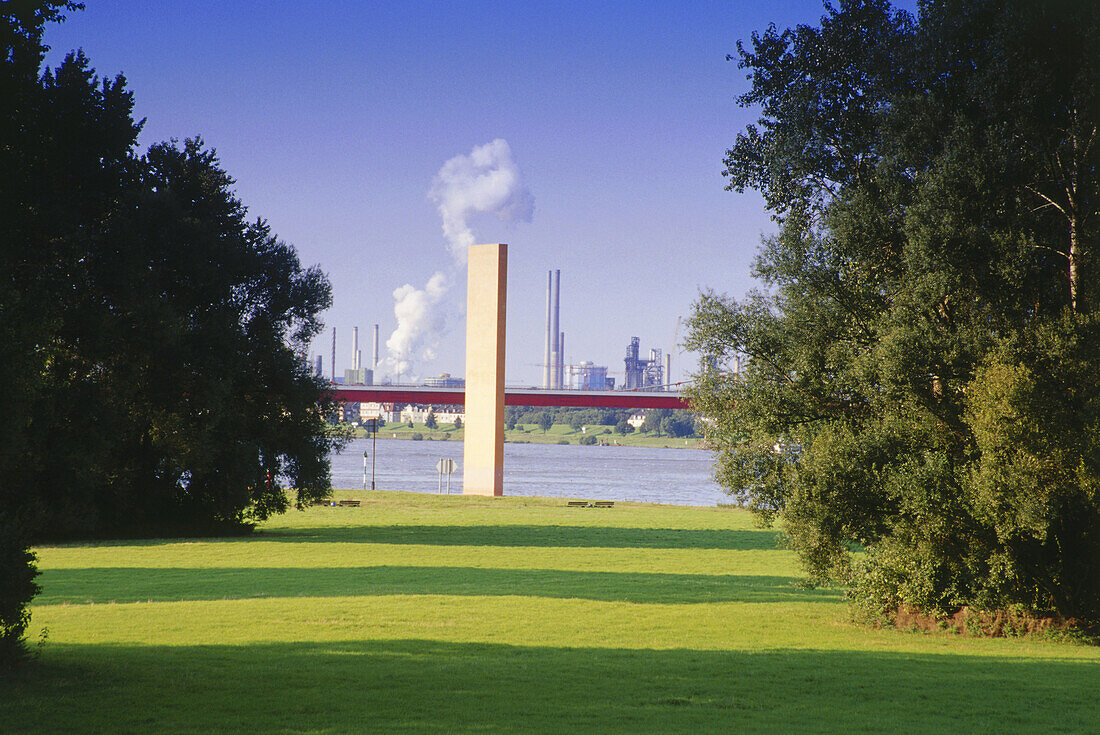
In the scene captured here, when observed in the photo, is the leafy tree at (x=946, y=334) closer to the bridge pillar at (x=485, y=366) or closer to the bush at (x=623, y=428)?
the bridge pillar at (x=485, y=366)

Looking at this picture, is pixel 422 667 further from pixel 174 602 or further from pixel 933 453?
pixel 933 453

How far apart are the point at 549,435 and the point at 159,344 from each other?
137948 millimetres

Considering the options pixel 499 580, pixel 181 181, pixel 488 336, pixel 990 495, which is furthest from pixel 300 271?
pixel 990 495

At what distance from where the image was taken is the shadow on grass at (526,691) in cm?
920

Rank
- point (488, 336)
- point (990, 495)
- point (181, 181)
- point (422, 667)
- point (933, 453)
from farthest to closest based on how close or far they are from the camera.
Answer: point (488, 336)
point (181, 181)
point (933, 453)
point (990, 495)
point (422, 667)

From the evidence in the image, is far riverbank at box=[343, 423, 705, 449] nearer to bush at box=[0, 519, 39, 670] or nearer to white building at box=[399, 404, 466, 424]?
white building at box=[399, 404, 466, 424]

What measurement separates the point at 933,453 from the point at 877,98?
248 inches

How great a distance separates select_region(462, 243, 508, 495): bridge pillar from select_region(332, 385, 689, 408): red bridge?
16.6 meters

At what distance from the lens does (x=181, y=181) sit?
3256cm

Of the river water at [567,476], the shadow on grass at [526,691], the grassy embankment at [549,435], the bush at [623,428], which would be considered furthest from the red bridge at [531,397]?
the bush at [623,428]

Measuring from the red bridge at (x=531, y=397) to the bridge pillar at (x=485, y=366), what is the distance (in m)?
16.6

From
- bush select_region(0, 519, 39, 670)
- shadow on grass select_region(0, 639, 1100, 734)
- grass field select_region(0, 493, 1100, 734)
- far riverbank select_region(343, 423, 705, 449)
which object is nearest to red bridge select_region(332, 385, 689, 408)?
grass field select_region(0, 493, 1100, 734)

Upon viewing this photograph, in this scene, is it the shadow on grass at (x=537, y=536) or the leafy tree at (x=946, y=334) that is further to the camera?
the shadow on grass at (x=537, y=536)

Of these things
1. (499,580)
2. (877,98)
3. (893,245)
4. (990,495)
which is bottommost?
(499,580)
